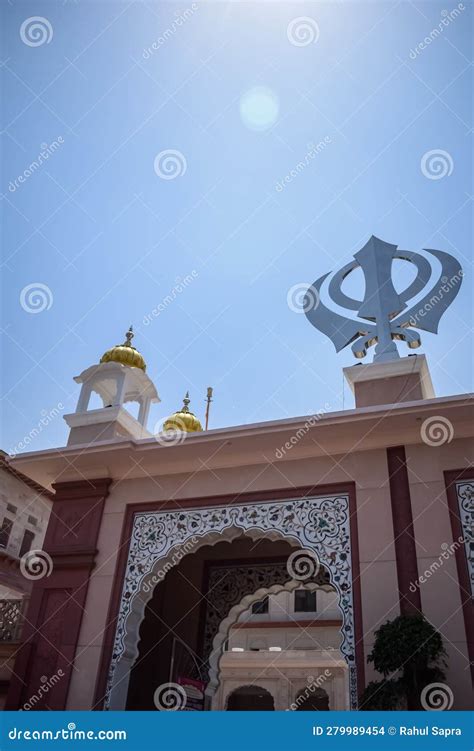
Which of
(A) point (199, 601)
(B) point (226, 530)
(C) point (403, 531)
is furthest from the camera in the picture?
(A) point (199, 601)

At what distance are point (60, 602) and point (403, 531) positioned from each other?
334 centimetres

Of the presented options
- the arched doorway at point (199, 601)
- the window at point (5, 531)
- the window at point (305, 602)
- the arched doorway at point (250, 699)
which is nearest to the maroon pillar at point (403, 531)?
the arched doorway at point (199, 601)

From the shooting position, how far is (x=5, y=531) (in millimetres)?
10141

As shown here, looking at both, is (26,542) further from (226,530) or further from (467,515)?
(467,515)

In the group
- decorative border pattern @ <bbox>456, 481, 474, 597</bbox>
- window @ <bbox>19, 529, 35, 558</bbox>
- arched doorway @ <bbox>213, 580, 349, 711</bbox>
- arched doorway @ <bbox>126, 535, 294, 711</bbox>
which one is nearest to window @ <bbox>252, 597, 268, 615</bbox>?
arched doorway @ <bbox>213, 580, 349, 711</bbox>

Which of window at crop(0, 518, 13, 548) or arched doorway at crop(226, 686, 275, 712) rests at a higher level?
window at crop(0, 518, 13, 548)

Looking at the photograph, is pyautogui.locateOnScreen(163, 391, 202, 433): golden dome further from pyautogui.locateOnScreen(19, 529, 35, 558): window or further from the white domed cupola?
pyautogui.locateOnScreen(19, 529, 35, 558): window

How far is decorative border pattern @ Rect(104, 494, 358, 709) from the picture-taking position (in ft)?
17.6

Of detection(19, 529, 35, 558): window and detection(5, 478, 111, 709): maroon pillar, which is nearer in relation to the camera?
detection(5, 478, 111, 709): maroon pillar

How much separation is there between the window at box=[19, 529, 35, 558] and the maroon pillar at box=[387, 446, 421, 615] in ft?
23.9

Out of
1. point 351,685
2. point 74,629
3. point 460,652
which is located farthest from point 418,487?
point 74,629

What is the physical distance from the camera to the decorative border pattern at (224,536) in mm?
5375

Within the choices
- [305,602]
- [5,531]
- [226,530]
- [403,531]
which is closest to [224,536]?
[226,530]

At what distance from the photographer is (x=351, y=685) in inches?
188
